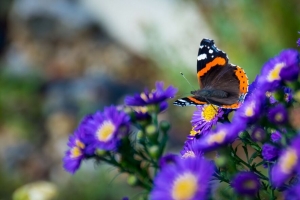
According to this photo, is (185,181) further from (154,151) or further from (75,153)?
(75,153)

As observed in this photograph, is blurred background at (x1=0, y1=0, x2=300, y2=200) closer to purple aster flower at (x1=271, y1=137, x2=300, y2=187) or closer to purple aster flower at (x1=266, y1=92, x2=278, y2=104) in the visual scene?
purple aster flower at (x1=266, y1=92, x2=278, y2=104)

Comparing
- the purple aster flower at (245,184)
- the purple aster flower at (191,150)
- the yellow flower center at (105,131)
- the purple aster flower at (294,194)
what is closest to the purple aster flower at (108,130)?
the yellow flower center at (105,131)

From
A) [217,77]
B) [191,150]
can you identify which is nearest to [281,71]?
[191,150]

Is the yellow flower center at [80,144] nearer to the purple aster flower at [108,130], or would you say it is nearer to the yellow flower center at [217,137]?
the purple aster flower at [108,130]

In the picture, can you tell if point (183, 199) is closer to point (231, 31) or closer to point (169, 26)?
point (231, 31)

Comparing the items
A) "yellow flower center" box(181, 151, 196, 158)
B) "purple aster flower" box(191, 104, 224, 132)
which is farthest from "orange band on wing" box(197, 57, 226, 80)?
"yellow flower center" box(181, 151, 196, 158)

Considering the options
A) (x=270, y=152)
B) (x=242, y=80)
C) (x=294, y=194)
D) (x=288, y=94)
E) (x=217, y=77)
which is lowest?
(x=294, y=194)

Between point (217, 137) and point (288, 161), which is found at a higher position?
point (217, 137)
